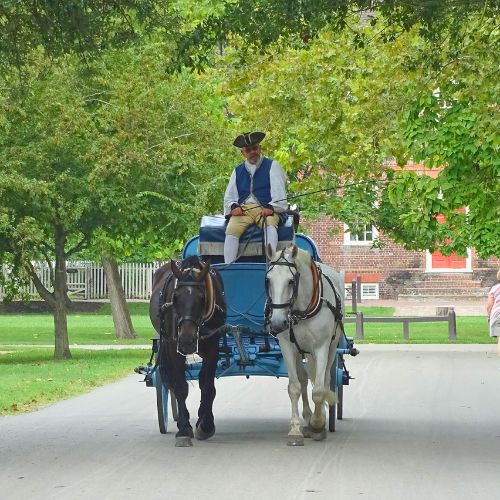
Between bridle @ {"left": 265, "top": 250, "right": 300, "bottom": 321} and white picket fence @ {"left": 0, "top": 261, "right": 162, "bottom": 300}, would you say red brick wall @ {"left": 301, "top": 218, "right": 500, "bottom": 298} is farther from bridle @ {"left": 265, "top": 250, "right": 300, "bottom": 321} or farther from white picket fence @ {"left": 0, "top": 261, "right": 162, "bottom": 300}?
bridle @ {"left": 265, "top": 250, "right": 300, "bottom": 321}

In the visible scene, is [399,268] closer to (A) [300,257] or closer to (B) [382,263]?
(B) [382,263]

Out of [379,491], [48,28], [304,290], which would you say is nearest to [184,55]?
[48,28]

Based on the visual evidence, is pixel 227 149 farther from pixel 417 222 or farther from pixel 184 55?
pixel 184 55

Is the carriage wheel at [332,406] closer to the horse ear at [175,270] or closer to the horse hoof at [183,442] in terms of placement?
the horse hoof at [183,442]

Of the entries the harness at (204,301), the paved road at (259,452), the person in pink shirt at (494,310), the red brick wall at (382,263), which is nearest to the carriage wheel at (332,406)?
the paved road at (259,452)

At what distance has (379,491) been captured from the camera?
35.7 ft

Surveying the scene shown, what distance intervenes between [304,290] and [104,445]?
235 centimetres

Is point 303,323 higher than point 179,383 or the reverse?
higher

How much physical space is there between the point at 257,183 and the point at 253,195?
128 mm

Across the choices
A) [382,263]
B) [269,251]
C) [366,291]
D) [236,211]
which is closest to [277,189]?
[236,211]

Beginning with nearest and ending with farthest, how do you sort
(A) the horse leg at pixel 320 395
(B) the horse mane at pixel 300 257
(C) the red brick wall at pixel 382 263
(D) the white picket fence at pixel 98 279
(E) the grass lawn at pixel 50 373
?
1. (A) the horse leg at pixel 320 395
2. (B) the horse mane at pixel 300 257
3. (E) the grass lawn at pixel 50 373
4. (C) the red brick wall at pixel 382 263
5. (D) the white picket fence at pixel 98 279

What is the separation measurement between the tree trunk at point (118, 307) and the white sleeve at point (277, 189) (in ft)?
91.0

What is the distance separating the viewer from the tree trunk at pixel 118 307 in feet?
141

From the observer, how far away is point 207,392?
1479 cm
